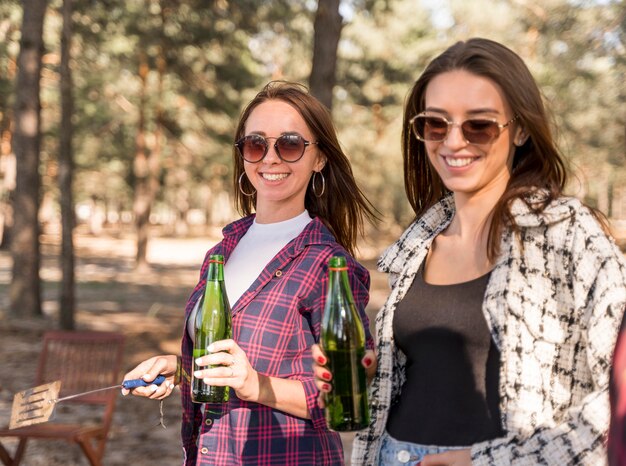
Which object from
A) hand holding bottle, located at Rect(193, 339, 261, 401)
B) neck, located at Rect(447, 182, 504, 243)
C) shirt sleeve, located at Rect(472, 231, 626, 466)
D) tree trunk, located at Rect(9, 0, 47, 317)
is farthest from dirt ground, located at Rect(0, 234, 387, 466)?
shirt sleeve, located at Rect(472, 231, 626, 466)

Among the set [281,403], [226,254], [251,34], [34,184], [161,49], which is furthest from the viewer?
[161,49]

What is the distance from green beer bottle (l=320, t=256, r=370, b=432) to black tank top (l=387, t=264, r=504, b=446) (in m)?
0.15

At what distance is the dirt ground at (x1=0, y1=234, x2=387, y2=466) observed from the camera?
22.6ft

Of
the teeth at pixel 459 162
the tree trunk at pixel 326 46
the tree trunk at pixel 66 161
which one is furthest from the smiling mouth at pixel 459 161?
the tree trunk at pixel 66 161

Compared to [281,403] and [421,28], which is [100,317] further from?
[421,28]

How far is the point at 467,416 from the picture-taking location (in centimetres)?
213

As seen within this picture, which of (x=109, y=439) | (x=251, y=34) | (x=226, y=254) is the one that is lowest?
(x=109, y=439)

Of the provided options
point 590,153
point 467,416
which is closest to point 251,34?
point 467,416

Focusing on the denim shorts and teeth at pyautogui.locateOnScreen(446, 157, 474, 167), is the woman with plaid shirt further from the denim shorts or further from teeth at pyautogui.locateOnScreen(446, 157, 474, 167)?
teeth at pyautogui.locateOnScreen(446, 157, 474, 167)

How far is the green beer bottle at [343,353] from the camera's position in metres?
2.14

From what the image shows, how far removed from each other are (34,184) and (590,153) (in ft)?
76.2

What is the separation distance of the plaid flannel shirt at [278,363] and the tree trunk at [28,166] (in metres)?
11.7

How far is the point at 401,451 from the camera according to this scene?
2258 mm

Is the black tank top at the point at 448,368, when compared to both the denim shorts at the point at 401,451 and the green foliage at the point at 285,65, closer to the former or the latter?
the denim shorts at the point at 401,451
